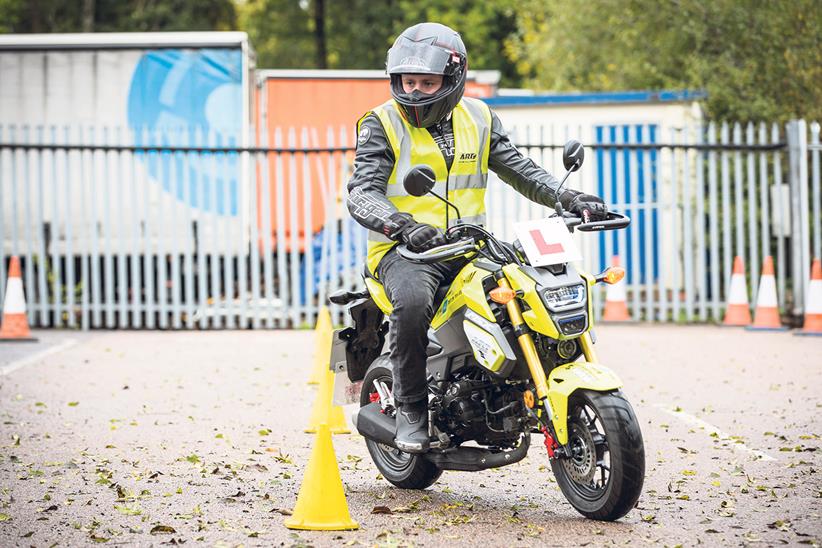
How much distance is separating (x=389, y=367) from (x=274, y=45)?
40.4 m

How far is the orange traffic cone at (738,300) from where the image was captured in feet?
49.3

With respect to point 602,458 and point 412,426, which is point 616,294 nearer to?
point 412,426

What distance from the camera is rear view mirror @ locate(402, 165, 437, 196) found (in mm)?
5738

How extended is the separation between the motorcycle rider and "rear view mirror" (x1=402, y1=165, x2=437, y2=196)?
25 cm

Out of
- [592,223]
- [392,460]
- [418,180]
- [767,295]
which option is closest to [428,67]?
[418,180]

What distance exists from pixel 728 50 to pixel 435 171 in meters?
13.5

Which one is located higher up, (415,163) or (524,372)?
(415,163)

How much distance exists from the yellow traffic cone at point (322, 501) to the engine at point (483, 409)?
606mm

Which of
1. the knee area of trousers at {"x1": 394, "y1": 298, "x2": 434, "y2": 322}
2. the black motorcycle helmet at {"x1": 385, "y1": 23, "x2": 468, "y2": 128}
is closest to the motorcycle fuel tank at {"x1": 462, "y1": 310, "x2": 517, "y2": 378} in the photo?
the knee area of trousers at {"x1": 394, "y1": 298, "x2": 434, "y2": 322}

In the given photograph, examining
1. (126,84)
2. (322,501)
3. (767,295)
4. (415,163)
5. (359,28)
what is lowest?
(322,501)

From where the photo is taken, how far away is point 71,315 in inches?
625

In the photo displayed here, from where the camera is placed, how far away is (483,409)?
6.13 m

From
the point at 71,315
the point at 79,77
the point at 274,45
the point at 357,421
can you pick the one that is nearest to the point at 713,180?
the point at 71,315

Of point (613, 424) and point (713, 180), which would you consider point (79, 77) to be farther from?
point (613, 424)
